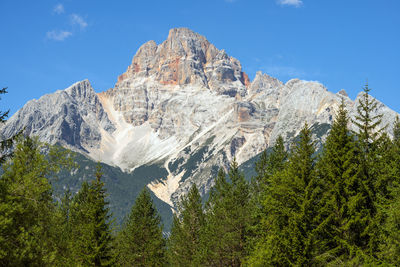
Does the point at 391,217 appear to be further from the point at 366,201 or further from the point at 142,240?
the point at 142,240

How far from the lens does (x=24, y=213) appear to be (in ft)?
92.7

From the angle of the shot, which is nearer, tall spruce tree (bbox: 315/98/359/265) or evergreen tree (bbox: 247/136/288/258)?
tall spruce tree (bbox: 315/98/359/265)

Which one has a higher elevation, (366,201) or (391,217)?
(366,201)

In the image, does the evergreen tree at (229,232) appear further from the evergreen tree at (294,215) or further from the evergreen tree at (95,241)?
the evergreen tree at (95,241)

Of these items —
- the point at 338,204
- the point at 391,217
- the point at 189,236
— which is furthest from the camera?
the point at 189,236

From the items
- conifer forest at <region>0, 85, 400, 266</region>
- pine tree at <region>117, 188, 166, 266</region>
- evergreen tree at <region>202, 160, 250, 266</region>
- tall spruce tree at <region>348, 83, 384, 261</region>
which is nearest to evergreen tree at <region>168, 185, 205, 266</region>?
pine tree at <region>117, 188, 166, 266</region>

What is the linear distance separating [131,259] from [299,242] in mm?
36826

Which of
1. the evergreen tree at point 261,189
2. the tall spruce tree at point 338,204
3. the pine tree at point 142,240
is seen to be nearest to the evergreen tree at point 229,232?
the evergreen tree at point 261,189

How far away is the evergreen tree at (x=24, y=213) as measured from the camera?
83.0 feet

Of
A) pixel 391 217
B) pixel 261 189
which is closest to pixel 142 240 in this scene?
pixel 261 189

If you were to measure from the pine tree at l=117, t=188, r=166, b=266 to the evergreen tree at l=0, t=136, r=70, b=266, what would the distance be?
96.9 feet

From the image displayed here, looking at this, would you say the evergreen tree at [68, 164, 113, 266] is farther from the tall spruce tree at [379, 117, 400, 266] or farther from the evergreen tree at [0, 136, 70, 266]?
the tall spruce tree at [379, 117, 400, 266]

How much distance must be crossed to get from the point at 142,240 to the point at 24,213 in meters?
43.0

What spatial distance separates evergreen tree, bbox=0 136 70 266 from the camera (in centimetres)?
2531
